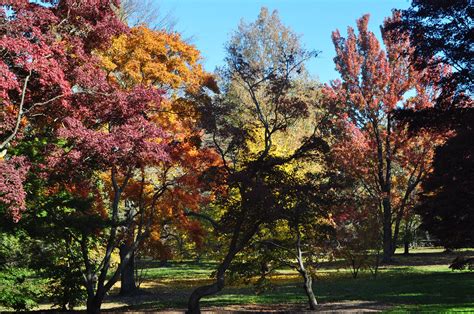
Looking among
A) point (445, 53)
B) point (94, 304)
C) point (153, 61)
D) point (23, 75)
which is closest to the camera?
point (23, 75)

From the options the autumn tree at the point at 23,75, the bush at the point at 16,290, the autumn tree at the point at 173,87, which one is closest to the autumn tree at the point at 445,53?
the autumn tree at the point at 173,87

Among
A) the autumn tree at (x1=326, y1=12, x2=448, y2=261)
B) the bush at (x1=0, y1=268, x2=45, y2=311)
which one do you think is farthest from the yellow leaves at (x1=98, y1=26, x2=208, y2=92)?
the autumn tree at (x1=326, y1=12, x2=448, y2=261)

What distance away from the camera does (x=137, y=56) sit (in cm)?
1458

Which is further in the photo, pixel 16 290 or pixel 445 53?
pixel 16 290

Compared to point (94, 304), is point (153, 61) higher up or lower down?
higher up

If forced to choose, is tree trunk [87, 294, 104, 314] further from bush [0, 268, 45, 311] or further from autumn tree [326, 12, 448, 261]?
autumn tree [326, 12, 448, 261]

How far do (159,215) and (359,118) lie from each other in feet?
65.1

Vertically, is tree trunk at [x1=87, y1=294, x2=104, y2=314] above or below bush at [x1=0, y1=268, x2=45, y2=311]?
below

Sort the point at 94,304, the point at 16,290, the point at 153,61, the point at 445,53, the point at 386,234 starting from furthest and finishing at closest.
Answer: the point at 386,234, the point at 153,61, the point at 94,304, the point at 16,290, the point at 445,53

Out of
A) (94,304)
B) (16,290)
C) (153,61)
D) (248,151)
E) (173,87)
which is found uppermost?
(153,61)

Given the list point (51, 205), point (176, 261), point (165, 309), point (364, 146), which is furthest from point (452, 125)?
point (176, 261)

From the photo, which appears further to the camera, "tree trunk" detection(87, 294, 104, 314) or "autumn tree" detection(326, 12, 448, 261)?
"autumn tree" detection(326, 12, 448, 261)

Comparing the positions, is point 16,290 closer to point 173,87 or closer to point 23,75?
point 23,75

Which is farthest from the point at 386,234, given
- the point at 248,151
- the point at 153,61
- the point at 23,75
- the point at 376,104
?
the point at 23,75
